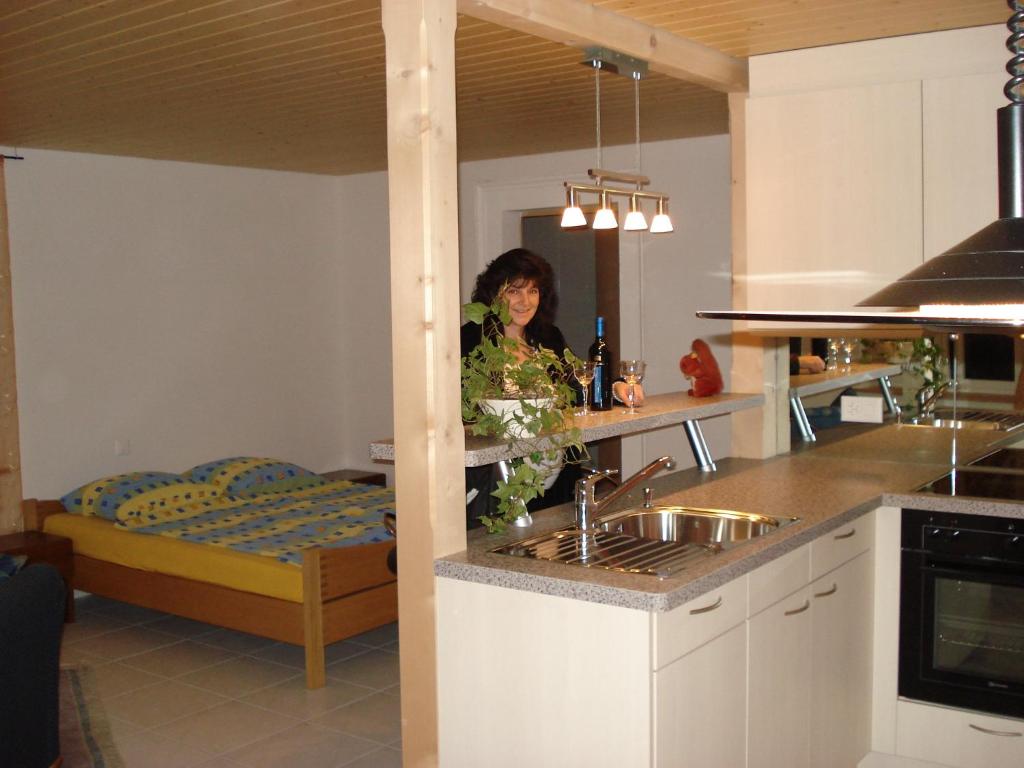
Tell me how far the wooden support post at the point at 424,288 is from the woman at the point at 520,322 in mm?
421

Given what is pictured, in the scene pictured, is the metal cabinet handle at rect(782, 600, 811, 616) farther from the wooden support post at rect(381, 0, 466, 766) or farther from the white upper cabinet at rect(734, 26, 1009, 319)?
the white upper cabinet at rect(734, 26, 1009, 319)

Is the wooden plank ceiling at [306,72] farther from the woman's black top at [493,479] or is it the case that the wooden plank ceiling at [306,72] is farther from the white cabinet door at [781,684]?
the white cabinet door at [781,684]

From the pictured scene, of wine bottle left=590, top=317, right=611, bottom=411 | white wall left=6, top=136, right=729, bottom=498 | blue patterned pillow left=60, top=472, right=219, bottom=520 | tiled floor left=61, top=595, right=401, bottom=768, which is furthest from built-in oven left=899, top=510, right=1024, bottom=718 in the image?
blue patterned pillow left=60, top=472, right=219, bottom=520

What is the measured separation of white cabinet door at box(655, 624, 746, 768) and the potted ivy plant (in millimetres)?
678

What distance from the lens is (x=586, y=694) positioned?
2.46 metres

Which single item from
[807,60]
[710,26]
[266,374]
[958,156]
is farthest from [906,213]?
[266,374]

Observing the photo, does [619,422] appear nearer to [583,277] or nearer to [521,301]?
[521,301]

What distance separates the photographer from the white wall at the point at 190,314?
580 cm

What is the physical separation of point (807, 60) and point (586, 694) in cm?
234

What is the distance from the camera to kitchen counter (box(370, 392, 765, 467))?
2775mm

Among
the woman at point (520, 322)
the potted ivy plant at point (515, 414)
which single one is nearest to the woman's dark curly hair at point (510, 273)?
the woman at point (520, 322)

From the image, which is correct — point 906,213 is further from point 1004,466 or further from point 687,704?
point 687,704

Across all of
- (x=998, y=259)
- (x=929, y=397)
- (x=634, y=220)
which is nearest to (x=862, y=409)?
(x=929, y=397)

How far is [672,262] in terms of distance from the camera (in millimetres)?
6145
